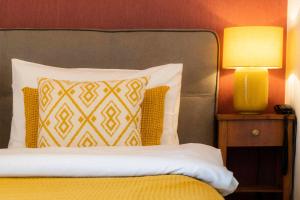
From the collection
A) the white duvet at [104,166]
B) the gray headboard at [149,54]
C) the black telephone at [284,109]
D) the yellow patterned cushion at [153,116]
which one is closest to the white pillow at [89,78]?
the yellow patterned cushion at [153,116]

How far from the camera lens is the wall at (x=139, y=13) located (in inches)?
119

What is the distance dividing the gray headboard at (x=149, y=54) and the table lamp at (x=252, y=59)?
106mm

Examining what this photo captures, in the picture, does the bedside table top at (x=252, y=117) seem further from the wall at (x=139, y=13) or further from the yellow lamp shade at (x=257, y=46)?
the wall at (x=139, y=13)

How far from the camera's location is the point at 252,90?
2.80 m

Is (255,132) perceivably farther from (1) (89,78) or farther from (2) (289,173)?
(1) (89,78)

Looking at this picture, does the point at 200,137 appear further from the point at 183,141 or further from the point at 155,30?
the point at 155,30

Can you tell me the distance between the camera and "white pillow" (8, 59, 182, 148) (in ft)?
8.24

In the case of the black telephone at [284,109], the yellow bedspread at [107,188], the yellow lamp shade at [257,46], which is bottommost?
the yellow bedspread at [107,188]

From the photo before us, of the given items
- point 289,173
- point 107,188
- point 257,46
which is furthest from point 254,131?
point 107,188

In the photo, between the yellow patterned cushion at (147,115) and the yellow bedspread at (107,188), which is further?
the yellow patterned cushion at (147,115)

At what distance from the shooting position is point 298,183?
2.80 meters

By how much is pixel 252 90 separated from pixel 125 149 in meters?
1.06

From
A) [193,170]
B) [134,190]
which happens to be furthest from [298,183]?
[134,190]

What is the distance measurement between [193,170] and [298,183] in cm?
130
